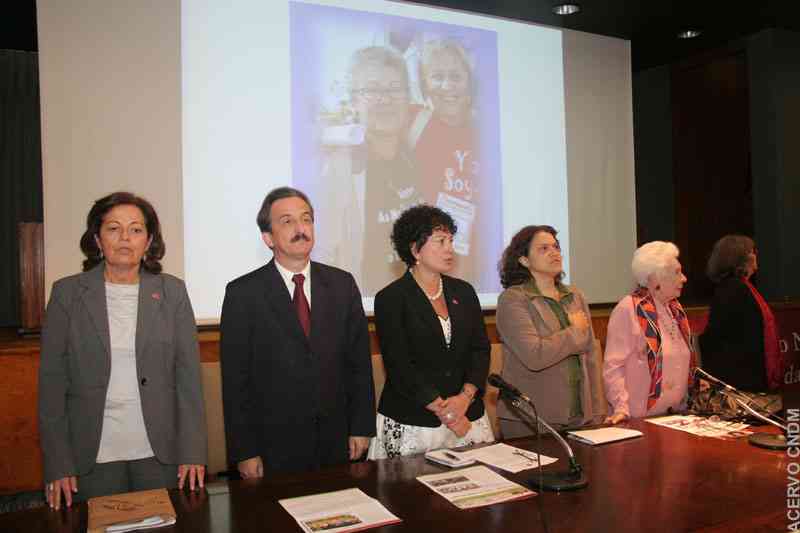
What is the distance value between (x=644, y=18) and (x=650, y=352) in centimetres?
346

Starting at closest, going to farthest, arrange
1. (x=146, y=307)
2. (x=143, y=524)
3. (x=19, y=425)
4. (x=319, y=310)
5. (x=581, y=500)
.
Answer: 1. (x=143, y=524)
2. (x=581, y=500)
3. (x=146, y=307)
4. (x=319, y=310)
5. (x=19, y=425)

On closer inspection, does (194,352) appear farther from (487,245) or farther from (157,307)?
(487,245)

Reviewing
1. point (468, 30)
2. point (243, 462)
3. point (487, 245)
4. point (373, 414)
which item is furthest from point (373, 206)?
point (243, 462)

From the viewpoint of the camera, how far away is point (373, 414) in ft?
8.07

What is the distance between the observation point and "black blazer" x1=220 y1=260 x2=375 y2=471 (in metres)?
2.27

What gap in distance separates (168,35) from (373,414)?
2.55 m

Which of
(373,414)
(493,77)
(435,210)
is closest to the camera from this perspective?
(373,414)

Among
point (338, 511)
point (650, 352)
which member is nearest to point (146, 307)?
point (338, 511)

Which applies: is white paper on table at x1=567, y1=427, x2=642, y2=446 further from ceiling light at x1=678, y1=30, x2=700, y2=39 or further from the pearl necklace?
ceiling light at x1=678, y1=30, x2=700, y2=39

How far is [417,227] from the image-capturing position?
8.73ft

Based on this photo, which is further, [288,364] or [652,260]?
[652,260]

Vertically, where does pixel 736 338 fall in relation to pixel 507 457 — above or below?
above

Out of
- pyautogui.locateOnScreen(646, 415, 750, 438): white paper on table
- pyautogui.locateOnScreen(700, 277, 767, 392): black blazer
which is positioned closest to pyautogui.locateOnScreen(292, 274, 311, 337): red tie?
pyautogui.locateOnScreen(646, 415, 750, 438): white paper on table

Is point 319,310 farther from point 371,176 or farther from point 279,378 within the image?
point 371,176
